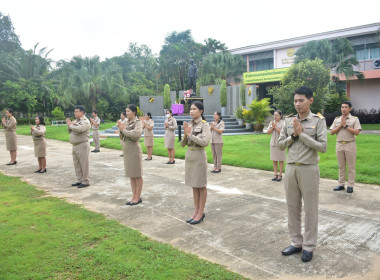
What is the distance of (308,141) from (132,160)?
3017mm

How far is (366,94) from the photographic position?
2584cm

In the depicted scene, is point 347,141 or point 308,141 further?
point 347,141

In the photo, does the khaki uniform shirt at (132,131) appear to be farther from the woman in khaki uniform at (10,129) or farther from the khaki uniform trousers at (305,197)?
the woman in khaki uniform at (10,129)

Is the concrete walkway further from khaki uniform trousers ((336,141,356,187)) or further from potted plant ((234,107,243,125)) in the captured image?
potted plant ((234,107,243,125))

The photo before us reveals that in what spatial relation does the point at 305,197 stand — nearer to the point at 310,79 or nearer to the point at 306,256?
the point at 306,256

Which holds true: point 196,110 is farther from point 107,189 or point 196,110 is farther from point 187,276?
point 107,189

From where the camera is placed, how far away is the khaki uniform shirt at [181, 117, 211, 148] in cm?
432

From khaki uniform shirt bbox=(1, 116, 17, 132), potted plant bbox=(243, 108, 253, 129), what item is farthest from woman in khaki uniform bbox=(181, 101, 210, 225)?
potted plant bbox=(243, 108, 253, 129)

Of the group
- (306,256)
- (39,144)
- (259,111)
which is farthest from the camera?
(259,111)

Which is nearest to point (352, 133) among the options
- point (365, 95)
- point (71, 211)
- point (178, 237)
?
point (178, 237)

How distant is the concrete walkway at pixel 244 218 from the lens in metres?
3.19

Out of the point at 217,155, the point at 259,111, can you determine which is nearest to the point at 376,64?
the point at 259,111

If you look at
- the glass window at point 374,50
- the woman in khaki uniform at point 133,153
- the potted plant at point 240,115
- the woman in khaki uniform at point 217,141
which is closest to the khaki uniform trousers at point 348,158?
the woman in khaki uniform at point 217,141

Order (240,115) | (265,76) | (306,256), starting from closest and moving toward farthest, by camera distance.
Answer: (306,256), (240,115), (265,76)
